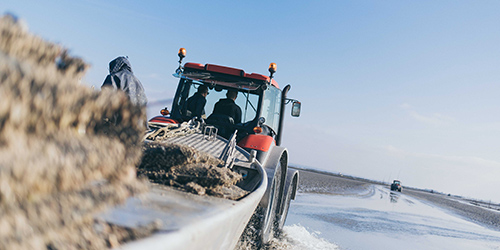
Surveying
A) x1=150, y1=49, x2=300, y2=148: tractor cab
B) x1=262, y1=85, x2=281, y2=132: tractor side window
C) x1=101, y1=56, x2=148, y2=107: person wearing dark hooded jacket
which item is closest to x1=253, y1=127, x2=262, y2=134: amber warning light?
x1=150, y1=49, x2=300, y2=148: tractor cab

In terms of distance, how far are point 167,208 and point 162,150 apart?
1.21 metres

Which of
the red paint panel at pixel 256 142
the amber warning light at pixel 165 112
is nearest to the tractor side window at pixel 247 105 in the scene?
the red paint panel at pixel 256 142

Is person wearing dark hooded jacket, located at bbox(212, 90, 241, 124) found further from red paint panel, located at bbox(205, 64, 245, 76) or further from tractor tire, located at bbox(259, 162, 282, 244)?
tractor tire, located at bbox(259, 162, 282, 244)

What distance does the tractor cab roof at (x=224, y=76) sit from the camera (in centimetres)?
611

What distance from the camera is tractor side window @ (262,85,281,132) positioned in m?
6.38

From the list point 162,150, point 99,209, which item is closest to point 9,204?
point 99,209

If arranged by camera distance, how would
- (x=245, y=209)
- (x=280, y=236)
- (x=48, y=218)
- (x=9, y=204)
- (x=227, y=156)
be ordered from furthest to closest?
(x=280, y=236) < (x=227, y=156) < (x=245, y=209) < (x=48, y=218) < (x=9, y=204)

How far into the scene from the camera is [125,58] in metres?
5.12

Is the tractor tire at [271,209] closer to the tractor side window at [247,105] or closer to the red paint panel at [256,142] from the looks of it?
the red paint panel at [256,142]

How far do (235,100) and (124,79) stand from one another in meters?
2.06

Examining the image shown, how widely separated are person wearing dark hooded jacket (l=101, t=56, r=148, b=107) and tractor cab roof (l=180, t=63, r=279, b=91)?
130 centimetres

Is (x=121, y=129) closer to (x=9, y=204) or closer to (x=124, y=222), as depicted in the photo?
(x=124, y=222)

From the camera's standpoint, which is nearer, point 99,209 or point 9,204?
point 9,204

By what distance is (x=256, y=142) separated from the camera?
5.48 metres
